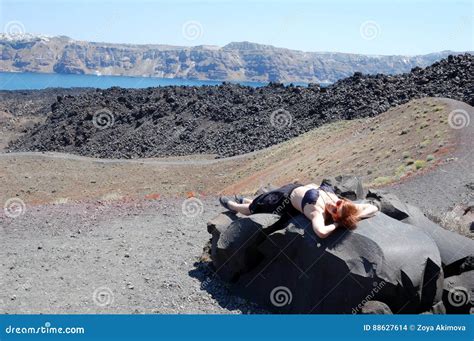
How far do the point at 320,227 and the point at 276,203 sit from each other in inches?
59.2

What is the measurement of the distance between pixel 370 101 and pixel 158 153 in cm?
1817

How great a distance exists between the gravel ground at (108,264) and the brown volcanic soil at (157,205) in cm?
2

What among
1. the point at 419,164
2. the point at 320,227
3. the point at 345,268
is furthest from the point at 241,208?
the point at 419,164

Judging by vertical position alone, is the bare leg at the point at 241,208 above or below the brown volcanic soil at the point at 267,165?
above

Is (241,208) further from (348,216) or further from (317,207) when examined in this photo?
(348,216)

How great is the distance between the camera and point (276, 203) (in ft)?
30.9

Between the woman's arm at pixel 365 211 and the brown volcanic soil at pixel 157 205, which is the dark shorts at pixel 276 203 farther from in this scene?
the brown volcanic soil at pixel 157 205

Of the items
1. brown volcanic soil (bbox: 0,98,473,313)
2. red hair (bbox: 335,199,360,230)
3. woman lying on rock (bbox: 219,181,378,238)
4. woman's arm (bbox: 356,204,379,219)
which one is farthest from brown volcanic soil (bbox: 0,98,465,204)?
red hair (bbox: 335,199,360,230)

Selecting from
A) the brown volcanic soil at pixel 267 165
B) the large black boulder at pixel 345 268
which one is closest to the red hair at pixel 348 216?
the large black boulder at pixel 345 268

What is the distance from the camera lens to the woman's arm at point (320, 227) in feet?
26.2

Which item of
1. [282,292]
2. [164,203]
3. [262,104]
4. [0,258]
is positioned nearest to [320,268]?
[282,292]

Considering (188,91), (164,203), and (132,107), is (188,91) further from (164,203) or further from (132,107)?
(164,203)

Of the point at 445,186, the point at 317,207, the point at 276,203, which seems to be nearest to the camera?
the point at 317,207

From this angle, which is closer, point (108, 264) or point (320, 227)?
point (320, 227)
